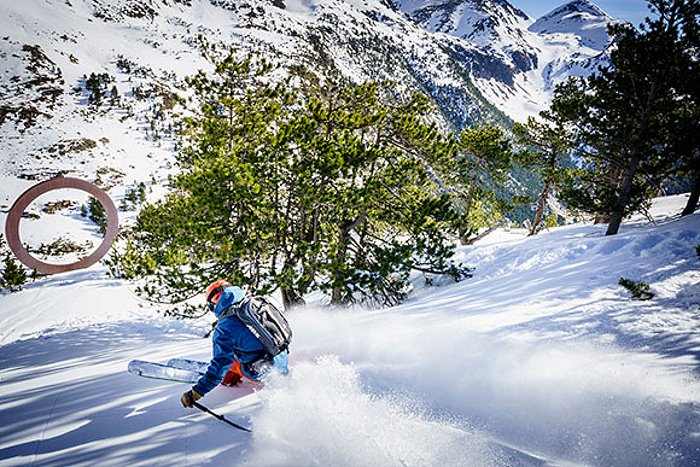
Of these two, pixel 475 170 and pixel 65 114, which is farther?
pixel 65 114

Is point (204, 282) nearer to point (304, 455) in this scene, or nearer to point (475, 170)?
point (304, 455)

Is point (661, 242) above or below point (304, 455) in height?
above

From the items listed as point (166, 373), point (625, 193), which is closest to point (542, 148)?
point (625, 193)

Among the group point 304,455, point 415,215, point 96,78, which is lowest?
point 304,455

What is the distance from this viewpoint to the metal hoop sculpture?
6.99m

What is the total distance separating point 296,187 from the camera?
848 centimetres

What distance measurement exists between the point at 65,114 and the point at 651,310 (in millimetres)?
139098

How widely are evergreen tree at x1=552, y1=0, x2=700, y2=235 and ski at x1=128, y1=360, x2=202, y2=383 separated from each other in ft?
42.5

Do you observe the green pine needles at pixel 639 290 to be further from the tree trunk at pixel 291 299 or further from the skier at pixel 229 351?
the tree trunk at pixel 291 299

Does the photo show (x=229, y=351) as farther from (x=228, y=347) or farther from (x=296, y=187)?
(x=296, y=187)

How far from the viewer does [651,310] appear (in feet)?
16.8

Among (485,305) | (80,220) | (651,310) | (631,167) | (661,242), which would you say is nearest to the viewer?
(651,310)

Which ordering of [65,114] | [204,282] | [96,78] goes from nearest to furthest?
1. [204,282]
2. [65,114]
3. [96,78]

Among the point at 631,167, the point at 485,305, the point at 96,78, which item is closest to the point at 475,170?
the point at 631,167
